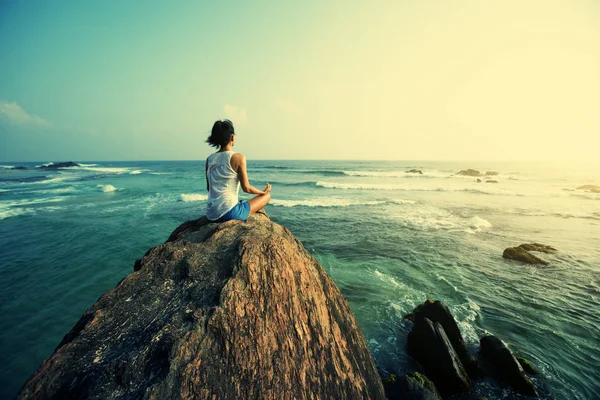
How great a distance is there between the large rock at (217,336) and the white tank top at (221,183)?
92cm

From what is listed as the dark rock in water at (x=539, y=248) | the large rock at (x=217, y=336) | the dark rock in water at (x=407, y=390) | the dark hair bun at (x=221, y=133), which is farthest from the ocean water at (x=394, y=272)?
the dark hair bun at (x=221, y=133)

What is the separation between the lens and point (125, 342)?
2.29 meters

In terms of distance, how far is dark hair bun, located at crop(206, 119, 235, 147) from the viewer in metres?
4.12

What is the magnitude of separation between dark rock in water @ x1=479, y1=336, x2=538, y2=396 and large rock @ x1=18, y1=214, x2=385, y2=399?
13.0ft

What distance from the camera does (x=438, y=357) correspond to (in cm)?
504

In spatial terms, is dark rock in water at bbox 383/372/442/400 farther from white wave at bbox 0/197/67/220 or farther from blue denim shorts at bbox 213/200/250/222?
white wave at bbox 0/197/67/220

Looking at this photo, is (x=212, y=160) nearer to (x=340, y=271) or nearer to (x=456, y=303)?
(x=340, y=271)

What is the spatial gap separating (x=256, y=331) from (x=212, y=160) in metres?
2.86

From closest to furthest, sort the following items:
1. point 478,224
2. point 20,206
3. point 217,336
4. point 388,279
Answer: point 217,336 < point 388,279 < point 478,224 < point 20,206

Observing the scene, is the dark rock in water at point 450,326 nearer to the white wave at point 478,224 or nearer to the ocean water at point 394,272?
the ocean water at point 394,272

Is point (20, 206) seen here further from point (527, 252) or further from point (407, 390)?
point (527, 252)

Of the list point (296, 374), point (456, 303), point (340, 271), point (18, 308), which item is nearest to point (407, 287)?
point (456, 303)

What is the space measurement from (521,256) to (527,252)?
0.37 metres

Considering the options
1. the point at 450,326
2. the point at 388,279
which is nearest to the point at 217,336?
the point at 450,326
